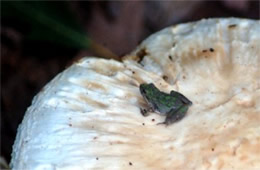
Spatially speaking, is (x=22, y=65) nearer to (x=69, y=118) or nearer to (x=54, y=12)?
(x=54, y=12)

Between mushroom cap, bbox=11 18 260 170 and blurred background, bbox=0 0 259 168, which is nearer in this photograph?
mushroom cap, bbox=11 18 260 170

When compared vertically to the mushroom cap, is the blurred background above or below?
above

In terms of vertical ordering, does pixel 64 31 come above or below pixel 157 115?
above

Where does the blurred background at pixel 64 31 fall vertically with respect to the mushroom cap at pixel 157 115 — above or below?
above

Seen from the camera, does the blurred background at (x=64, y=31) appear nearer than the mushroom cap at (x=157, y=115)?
No
